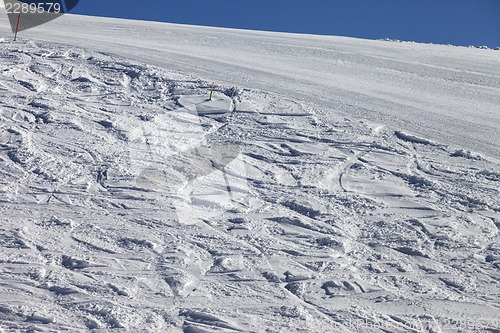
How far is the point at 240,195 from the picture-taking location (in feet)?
25.8

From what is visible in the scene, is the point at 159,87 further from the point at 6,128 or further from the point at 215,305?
the point at 215,305

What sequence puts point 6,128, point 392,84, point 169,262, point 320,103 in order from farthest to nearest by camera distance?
point 392,84 < point 320,103 < point 6,128 < point 169,262

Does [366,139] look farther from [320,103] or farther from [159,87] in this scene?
[159,87]

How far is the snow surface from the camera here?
5742 mm

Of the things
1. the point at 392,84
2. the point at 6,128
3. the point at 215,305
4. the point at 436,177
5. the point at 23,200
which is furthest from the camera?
the point at 392,84

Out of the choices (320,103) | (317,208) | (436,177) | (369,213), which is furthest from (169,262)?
(320,103)

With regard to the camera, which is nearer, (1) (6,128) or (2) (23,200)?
(2) (23,200)

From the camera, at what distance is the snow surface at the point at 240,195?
574cm

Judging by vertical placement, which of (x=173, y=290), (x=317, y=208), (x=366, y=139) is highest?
(x=366, y=139)

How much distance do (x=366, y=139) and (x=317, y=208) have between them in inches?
95.4

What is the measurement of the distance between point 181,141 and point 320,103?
300cm

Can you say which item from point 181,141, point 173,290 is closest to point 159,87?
point 181,141

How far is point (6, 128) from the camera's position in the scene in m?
9.16

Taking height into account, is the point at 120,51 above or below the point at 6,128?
above
